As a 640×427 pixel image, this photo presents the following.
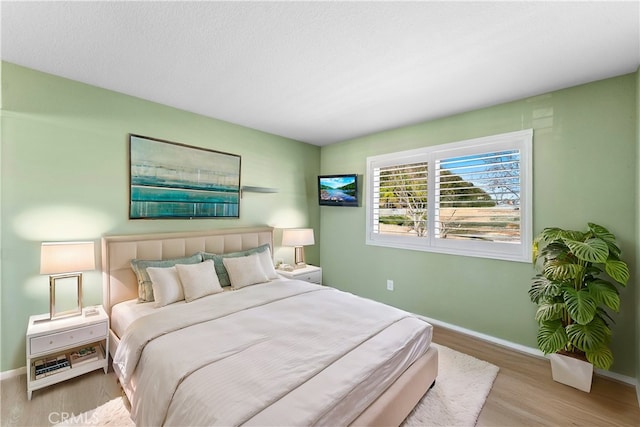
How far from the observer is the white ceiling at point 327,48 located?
158 cm

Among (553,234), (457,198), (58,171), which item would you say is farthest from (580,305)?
→ (58,171)

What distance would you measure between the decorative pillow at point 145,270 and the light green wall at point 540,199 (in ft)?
8.56

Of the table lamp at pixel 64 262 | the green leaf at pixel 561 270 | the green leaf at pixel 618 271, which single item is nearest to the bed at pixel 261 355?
the table lamp at pixel 64 262

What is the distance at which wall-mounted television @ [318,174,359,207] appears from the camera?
160 inches

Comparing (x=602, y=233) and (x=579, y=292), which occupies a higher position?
(x=602, y=233)

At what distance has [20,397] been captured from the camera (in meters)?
1.95

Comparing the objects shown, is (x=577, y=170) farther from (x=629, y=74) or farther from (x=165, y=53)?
(x=165, y=53)

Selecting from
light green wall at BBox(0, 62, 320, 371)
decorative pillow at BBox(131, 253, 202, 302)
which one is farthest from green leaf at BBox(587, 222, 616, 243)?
light green wall at BBox(0, 62, 320, 371)

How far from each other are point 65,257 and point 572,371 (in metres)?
4.15

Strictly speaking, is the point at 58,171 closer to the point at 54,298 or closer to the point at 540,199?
the point at 54,298

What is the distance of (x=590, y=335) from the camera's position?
6.60ft

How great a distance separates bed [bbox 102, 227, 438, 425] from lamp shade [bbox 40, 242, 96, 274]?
290mm

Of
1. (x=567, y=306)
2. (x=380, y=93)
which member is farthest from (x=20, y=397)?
(x=567, y=306)

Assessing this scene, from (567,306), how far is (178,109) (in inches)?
164
